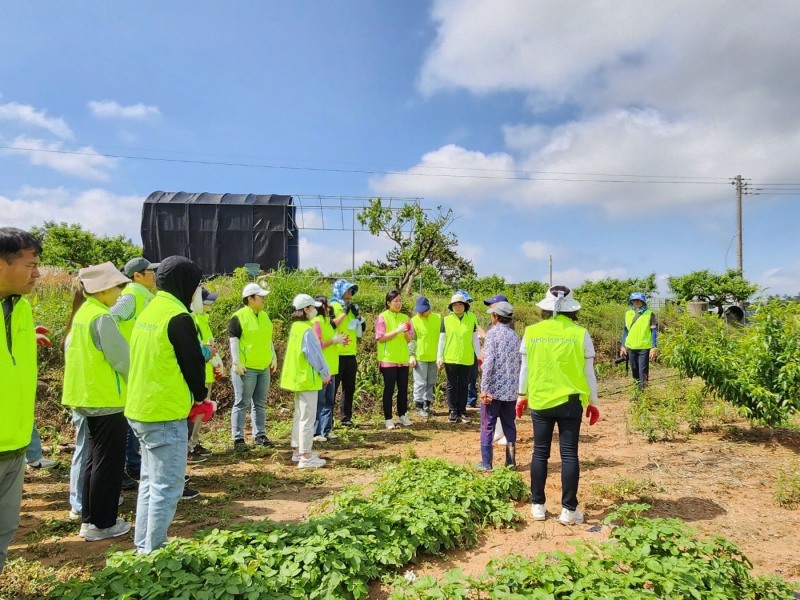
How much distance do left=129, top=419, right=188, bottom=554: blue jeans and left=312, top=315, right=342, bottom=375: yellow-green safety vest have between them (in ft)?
10.6

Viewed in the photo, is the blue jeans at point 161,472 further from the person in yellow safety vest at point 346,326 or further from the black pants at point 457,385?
the black pants at point 457,385

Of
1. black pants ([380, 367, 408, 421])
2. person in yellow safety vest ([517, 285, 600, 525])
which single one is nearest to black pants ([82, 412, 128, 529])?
person in yellow safety vest ([517, 285, 600, 525])

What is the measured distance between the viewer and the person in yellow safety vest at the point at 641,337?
329 inches

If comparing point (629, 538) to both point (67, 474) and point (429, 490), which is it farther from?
point (67, 474)

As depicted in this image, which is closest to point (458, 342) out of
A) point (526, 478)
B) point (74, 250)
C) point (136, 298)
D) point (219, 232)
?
point (526, 478)

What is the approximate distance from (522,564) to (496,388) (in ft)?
7.68

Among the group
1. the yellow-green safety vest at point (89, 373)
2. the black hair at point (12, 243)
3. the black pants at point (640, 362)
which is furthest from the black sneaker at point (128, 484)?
the black pants at point (640, 362)

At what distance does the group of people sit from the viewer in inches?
93.8

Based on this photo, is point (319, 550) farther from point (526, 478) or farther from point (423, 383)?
point (423, 383)

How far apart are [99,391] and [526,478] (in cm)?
388

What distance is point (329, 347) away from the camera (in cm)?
671

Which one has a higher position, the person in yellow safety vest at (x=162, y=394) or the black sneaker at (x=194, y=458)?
the person in yellow safety vest at (x=162, y=394)

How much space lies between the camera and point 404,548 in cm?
329

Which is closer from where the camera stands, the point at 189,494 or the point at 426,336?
the point at 189,494
